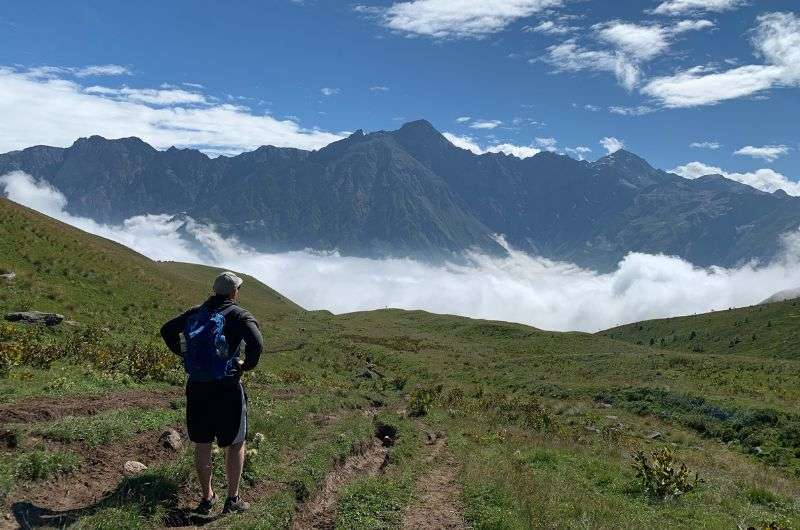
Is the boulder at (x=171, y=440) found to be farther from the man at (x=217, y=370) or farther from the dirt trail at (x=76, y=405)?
the man at (x=217, y=370)

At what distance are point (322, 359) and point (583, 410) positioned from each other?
1975 centimetres

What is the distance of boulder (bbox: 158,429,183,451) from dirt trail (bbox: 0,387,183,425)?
1.92m

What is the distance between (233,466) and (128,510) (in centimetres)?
158

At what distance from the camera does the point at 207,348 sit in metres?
8.36

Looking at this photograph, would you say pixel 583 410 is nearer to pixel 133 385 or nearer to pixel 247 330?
pixel 133 385

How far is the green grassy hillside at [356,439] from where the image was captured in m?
9.31

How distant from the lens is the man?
841cm

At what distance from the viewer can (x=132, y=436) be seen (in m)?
11.2

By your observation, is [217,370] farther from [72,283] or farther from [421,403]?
[72,283]

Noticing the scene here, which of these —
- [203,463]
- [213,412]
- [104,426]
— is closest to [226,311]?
[213,412]

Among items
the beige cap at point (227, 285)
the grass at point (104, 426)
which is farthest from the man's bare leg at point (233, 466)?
the grass at point (104, 426)

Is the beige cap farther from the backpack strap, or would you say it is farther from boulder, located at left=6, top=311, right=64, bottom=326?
boulder, located at left=6, top=311, right=64, bottom=326

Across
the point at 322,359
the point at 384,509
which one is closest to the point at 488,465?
the point at 384,509

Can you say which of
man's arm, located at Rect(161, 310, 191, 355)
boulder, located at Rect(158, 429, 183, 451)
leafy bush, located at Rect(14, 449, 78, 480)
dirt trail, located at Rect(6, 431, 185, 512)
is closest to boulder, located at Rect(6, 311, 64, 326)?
dirt trail, located at Rect(6, 431, 185, 512)
